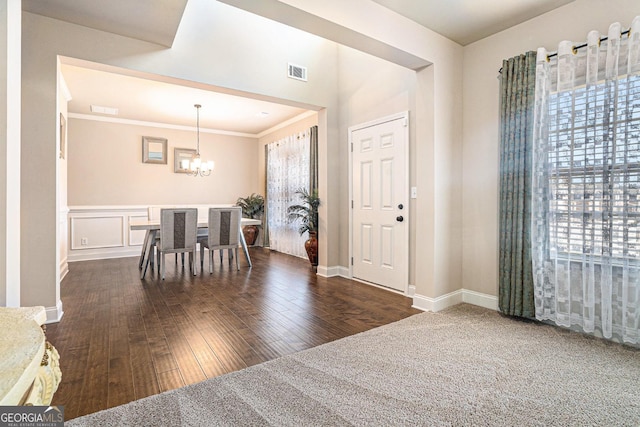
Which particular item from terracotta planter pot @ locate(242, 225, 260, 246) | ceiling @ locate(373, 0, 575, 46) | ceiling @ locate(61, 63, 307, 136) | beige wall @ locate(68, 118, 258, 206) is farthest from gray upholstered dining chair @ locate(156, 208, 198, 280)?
ceiling @ locate(373, 0, 575, 46)

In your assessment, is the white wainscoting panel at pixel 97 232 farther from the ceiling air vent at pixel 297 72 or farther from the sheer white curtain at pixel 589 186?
the sheer white curtain at pixel 589 186

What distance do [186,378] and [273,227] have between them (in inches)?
206

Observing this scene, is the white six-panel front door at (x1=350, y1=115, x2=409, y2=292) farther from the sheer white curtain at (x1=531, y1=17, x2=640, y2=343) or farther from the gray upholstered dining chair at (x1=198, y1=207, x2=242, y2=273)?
the gray upholstered dining chair at (x1=198, y1=207, x2=242, y2=273)

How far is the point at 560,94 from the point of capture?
102 inches

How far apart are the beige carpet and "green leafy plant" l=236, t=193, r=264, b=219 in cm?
542

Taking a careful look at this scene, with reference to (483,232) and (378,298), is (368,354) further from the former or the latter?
(483,232)

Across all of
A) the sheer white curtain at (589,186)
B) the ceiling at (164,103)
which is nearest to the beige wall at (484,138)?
the sheer white curtain at (589,186)

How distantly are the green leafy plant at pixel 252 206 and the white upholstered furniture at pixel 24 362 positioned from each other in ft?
→ 21.3

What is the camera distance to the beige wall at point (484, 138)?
9.36ft

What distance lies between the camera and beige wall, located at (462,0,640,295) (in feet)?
9.36

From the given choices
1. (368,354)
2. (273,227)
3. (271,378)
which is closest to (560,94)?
(368,354)

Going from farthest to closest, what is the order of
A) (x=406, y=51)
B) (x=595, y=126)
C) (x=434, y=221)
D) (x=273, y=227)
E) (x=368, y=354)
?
(x=273, y=227) < (x=434, y=221) < (x=406, y=51) < (x=595, y=126) < (x=368, y=354)

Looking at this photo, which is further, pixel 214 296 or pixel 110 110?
pixel 110 110

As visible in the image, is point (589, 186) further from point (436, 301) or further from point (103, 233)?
point (103, 233)
